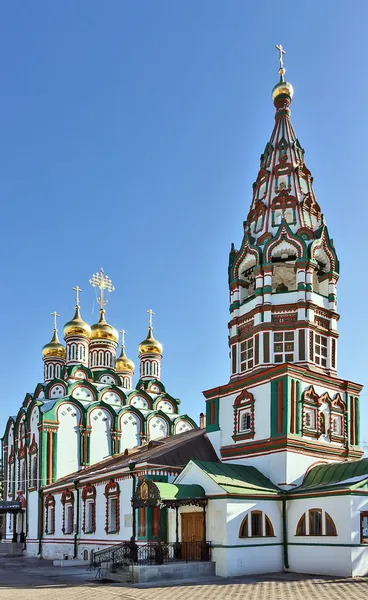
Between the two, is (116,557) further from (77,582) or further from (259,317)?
(259,317)

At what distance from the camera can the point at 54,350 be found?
39375 mm

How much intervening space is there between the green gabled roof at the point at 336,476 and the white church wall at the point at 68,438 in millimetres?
15731

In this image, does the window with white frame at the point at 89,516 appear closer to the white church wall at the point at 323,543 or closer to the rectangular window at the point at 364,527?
the white church wall at the point at 323,543

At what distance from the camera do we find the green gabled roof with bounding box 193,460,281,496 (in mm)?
18328

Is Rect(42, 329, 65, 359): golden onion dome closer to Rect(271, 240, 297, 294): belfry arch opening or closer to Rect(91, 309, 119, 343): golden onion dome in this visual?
Rect(91, 309, 119, 343): golden onion dome

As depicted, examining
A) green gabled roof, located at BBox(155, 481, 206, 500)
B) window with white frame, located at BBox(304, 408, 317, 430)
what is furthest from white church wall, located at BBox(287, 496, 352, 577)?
green gabled roof, located at BBox(155, 481, 206, 500)

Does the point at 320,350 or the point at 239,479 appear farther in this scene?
the point at 320,350

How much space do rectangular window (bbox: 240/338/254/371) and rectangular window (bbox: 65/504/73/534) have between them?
1061 cm

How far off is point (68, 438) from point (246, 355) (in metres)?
13.7

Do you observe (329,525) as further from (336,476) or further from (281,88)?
(281,88)

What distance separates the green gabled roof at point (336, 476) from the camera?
1788cm

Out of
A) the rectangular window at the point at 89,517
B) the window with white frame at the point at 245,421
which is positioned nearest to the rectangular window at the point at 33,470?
the rectangular window at the point at 89,517

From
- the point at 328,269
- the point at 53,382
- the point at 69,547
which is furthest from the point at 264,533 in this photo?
the point at 53,382

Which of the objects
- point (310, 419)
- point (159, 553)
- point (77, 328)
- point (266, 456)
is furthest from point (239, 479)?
point (77, 328)
